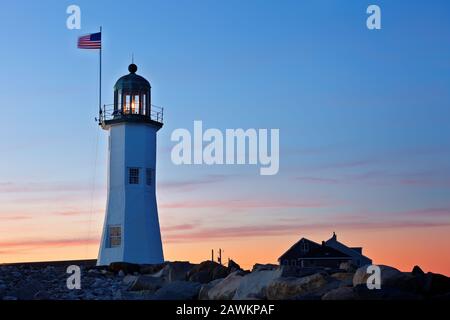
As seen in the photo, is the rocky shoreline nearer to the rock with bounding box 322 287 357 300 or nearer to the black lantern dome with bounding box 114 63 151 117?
the rock with bounding box 322 287 357 300

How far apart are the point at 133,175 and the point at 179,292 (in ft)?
50.2

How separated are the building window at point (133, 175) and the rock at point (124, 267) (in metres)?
4.36

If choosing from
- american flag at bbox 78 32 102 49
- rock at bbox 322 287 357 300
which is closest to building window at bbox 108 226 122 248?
american flag at bbox 78 32 102 49

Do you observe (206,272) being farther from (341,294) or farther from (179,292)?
(341,294)

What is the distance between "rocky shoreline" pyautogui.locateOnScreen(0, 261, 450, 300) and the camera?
17047 mm

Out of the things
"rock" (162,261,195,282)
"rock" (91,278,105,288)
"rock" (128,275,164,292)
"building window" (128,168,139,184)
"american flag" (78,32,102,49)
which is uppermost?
"american flag" (78,32,102,49)

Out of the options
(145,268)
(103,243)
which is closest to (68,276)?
(145,268)

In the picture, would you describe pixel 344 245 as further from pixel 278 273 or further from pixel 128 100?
pixel 278 273

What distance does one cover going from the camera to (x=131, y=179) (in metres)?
34.3

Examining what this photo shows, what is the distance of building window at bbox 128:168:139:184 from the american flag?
5446mm
